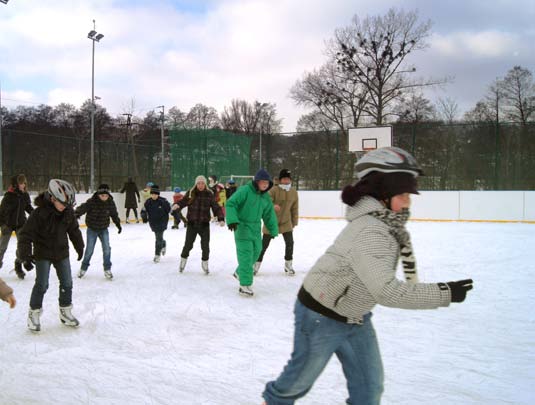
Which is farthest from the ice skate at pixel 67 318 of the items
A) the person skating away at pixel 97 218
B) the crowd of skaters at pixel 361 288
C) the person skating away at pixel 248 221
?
the person skating away at pixel 97 218

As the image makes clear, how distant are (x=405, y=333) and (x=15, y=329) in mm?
3475

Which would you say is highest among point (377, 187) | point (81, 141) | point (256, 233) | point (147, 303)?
point (81, 141)

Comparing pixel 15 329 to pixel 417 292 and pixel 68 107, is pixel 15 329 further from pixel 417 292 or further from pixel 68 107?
pixel 68 107

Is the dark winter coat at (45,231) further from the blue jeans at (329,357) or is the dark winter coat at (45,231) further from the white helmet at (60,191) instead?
the blue jeans at (329,357)

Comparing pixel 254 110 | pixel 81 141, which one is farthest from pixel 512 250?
pixel 254 110

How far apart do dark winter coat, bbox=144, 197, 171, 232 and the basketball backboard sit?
8156 mm

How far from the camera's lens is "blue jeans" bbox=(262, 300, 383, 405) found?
1.77 meters

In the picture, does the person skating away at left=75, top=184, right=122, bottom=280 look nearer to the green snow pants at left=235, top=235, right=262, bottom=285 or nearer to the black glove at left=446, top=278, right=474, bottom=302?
the green snow pants at left=235, top=235, right=262, bottom=285

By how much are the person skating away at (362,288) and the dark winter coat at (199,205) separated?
16.5 feet

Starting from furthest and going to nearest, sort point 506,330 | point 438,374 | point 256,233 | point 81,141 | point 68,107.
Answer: point 68,107 < point 81,141 < point 256,233 < point 506,330 < point 438,374

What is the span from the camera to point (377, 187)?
168 centimetres

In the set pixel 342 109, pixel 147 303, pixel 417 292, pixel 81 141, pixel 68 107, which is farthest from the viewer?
pixel 68 107

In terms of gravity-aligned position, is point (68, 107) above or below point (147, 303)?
above

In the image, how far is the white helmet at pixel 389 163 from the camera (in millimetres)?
1652
